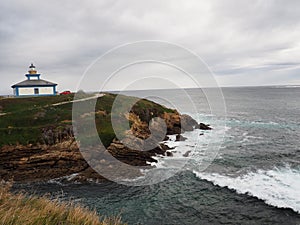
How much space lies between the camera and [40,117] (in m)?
41.2

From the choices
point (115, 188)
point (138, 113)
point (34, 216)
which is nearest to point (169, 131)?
point (138, 113)

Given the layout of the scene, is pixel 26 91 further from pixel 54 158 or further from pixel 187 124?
pixel 187 124

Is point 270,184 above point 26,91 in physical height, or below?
below

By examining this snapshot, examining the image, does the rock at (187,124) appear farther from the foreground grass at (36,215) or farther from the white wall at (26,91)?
the foreground grass at (36,215)

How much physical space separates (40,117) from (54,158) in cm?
1290

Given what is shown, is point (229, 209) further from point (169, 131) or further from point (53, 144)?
point (169, 131)

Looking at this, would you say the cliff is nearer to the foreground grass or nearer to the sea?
the sea

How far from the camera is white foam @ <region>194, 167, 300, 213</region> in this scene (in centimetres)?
2066

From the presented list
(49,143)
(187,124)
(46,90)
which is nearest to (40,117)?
(49,143)

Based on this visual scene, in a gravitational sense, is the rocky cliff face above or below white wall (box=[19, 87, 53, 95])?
below

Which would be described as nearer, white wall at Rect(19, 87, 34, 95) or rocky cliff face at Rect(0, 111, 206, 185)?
rocky cliff face at Rect(0, 111, 206, 185)

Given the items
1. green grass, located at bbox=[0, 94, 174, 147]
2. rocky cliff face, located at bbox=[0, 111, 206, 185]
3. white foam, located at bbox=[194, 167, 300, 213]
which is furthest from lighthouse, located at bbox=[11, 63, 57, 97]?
white foam, located at bbox=[194, 167, 300, 213]

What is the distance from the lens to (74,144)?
33.6m

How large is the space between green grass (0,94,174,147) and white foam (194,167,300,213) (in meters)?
17.1
